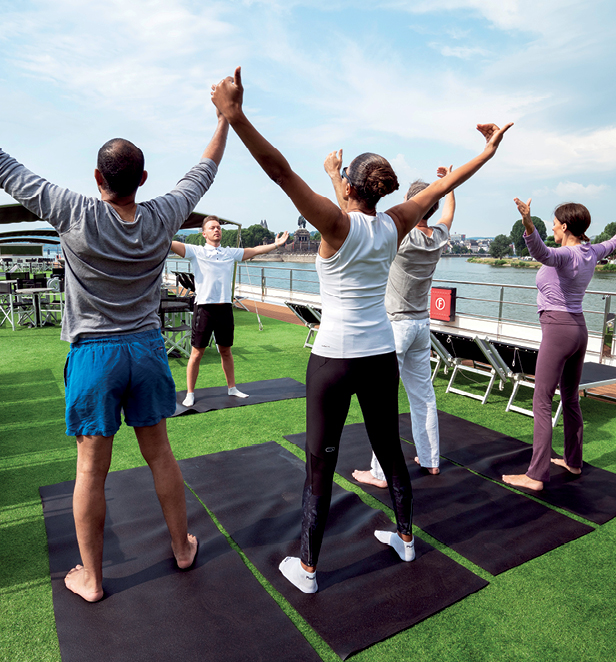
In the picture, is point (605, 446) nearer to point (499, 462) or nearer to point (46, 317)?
point (499, 462)

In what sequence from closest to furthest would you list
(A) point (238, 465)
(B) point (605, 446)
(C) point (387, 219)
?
(C) point (387, 219) < (A) point (238, 465) < (B) point (605, 446)

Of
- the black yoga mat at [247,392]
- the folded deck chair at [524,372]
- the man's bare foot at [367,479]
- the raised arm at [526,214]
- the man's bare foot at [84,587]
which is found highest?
the raised arm at [526,214]

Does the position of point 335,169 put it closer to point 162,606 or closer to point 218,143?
point 218,143

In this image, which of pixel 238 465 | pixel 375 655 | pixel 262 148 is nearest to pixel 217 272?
pixel 238 465

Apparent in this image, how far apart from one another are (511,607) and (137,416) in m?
1.86

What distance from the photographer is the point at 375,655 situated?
1816 mm

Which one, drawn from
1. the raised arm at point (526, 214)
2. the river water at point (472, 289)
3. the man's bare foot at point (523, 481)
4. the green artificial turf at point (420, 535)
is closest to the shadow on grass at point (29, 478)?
the green artificial turf at point (420, 535)

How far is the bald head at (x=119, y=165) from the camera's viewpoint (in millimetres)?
1764

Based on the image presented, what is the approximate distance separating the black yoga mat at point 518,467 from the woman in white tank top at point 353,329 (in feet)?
5.54

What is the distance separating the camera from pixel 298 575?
2.16 meters

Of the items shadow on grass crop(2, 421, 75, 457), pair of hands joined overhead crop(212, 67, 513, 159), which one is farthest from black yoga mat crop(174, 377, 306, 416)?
pair of hands joined overhead crop(212, 67, 513, 159)

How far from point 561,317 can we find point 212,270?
3124 mm

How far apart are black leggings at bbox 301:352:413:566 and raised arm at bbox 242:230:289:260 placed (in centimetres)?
269

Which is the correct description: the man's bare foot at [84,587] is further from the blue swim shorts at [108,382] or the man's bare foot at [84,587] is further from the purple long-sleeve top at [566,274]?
the purple long-sleeve top at [566,274]
